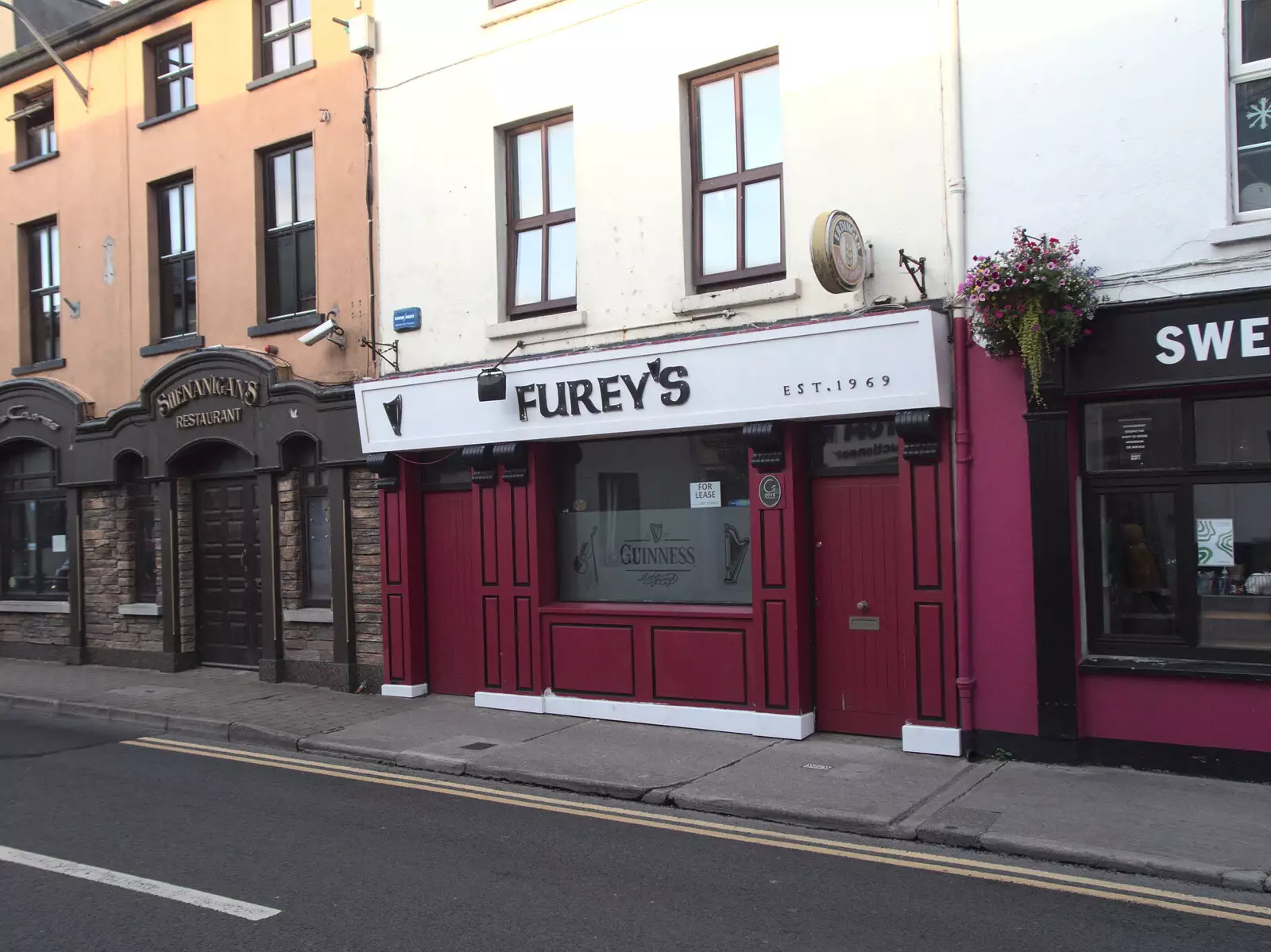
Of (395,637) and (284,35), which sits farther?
(284,35)

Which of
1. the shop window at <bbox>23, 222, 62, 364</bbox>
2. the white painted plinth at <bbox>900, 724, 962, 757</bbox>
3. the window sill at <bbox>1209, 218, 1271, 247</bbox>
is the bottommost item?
the white painted plinth at <bbox>900, 724, 962, 757</bbox>

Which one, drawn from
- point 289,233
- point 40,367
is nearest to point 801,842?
point 289,233

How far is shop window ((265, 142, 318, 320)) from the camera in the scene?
13.3 meters

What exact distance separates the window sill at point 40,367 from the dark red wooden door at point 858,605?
37.5 feet

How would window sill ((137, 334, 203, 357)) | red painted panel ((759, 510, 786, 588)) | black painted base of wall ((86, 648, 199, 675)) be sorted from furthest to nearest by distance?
black painted base of wall ((86, 648, 199, 675)) → window sill ((137, 334, 203, 357)) → red painted panel ((759, 510, 786, 588))

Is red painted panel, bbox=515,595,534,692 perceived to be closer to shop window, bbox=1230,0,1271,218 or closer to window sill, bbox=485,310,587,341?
window sill, bbox=485,310,587,341

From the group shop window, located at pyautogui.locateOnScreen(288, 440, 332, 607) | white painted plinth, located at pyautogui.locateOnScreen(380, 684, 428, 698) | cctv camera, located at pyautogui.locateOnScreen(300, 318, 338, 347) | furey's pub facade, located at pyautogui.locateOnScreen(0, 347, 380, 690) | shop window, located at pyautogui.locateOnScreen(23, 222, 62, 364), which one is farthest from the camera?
shop window, located at pyautogui.locateOnScreen(23, 222, 62, 364)

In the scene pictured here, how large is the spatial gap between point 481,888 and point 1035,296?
5276 mm

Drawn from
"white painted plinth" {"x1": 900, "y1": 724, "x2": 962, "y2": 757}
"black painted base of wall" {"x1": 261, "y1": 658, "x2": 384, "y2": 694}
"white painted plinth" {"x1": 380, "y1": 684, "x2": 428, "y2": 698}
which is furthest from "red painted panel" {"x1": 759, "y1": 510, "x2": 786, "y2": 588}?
"black painted base of wall" {"x1": 261, "y1": 658, "x2": 384, "y2": 694}

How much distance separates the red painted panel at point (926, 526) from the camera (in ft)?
28.9

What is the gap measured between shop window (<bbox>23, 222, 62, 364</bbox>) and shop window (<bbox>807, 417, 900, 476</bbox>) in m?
11.9

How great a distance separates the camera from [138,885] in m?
6.15

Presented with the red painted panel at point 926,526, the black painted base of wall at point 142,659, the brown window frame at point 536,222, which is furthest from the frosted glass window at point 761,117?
the black painted base of wall at point 142,659

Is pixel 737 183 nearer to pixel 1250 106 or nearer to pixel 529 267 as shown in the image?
pixel 529 267
